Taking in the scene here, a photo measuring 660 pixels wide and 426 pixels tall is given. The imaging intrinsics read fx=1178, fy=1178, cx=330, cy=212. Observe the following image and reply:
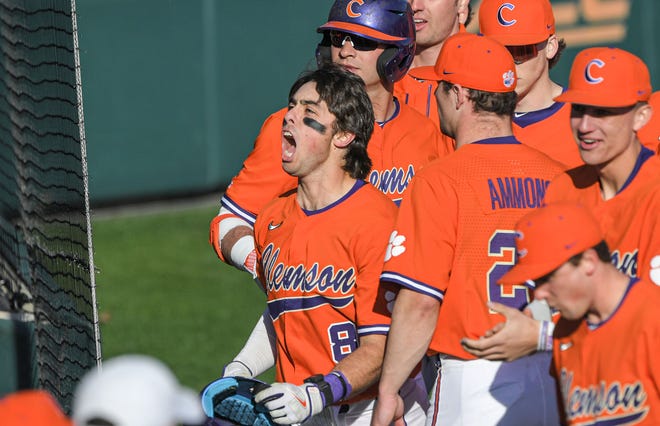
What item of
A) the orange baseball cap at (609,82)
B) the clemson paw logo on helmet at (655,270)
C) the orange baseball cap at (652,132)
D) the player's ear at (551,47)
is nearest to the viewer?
the clemson paw logo on helmet at (655,270)

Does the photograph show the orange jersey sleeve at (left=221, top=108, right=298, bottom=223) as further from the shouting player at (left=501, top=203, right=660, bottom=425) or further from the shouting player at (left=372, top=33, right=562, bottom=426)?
the shouting player at (left=501, top=203, right=660, bottom=425)

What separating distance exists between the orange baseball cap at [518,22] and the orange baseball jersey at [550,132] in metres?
0.36

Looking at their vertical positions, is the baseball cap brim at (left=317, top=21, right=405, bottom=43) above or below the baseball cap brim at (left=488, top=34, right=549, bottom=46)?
above

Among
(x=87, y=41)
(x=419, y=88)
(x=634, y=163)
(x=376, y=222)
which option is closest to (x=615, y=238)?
(x=634, y=163)

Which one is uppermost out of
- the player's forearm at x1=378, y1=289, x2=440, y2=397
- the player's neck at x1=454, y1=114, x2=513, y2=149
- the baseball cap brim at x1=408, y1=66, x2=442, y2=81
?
the baseball cap brim at x1=408, y1=66, x2=442, y2=81

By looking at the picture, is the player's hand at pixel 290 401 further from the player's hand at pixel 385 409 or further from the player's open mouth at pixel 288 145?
the player's open mouth at pixel 288 145

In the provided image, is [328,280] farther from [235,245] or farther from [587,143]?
[587,143]

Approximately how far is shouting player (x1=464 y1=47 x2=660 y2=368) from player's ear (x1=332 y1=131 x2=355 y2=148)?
3.29 feet

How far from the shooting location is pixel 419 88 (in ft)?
20.9

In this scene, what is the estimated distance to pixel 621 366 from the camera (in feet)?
12.3

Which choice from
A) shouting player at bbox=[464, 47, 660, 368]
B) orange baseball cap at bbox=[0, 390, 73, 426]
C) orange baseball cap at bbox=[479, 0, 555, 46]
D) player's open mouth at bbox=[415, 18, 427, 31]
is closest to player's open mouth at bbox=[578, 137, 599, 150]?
shouting player at bbox=[464, 47, 660, 368]

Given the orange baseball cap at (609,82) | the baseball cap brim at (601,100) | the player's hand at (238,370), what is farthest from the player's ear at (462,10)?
the player's hand at (238,370)

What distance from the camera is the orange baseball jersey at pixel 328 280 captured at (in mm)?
4824

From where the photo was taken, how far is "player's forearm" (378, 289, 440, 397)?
15.0ft
